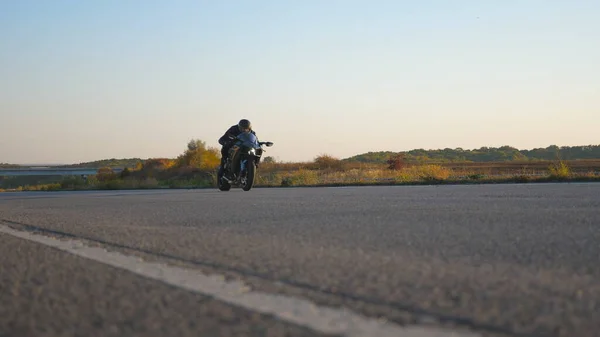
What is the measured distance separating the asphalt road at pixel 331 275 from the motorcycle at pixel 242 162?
28.3 ft

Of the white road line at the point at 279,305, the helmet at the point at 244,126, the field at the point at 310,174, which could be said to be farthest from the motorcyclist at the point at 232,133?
the white road line at the point at 279,305

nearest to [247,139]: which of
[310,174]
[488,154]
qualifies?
[310,174]

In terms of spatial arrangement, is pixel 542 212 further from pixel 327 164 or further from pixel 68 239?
pixel 327 164

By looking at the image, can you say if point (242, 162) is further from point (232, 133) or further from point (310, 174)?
point (310, 174)

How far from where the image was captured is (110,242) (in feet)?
14.2

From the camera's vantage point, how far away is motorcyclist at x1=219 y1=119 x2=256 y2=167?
14.5 metres

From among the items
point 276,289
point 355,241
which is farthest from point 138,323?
point 355,241

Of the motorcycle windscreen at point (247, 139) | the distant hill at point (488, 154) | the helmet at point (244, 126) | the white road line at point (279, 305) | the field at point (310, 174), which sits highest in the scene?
the distant hill at point (488, 154)

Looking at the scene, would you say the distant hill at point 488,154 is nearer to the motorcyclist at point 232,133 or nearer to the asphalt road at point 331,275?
the motorcyclist at point 232,133

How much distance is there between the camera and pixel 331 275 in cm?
281

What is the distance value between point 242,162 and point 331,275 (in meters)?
11.8

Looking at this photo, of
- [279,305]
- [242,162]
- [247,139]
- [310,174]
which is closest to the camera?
[279,305]

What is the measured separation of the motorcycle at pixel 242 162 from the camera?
559 inches

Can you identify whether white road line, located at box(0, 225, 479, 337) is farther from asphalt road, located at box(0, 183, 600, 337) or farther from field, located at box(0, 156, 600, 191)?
field, located at box(0, 156, 600, 191)
